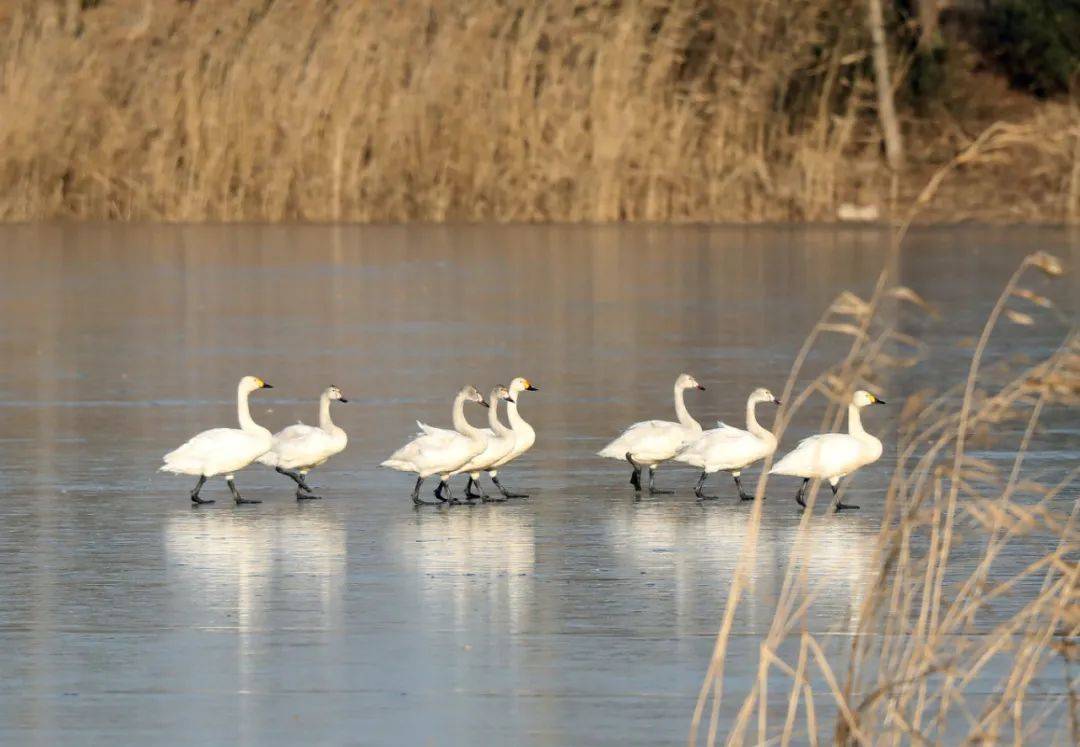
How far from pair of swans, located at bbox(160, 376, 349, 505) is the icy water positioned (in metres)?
0.17

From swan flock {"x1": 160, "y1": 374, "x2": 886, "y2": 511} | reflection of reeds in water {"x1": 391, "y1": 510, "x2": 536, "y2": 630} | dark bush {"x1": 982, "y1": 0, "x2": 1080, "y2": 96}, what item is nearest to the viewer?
reflection of reeds in water {"x1": 391, "y1": 510, "x2": 536, "y2": 630}

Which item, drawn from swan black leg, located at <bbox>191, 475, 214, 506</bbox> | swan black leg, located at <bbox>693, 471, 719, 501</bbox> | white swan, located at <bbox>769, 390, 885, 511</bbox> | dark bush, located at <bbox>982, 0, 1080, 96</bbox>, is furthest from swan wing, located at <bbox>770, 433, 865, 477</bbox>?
dark bush, located at <bbox>982, 0, 1080, 96</bbox>

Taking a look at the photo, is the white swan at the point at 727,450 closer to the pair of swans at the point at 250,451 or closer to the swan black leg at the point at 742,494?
the swan black leg at the point at 742,494

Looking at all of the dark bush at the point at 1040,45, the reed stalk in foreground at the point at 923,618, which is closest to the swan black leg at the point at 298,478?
the reed stalk in foreground at the point at 923,618

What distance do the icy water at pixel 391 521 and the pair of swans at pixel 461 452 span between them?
0.64 feet

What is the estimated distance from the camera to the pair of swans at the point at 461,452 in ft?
31.9

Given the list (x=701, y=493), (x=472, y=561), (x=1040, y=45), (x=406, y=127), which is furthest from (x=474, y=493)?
(x=1040, y=45)

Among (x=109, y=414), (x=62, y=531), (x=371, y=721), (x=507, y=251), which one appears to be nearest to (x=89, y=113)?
(x=507, y=251)

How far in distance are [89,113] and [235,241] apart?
3725 mm

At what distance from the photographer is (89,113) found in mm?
28734

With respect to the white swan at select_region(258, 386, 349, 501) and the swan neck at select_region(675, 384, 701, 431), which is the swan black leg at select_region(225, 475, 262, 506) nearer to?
the white swan at select_region(258, 386, 349, 501)

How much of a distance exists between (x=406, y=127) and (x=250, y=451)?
62.2 feet

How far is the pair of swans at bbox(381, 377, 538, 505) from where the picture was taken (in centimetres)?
971

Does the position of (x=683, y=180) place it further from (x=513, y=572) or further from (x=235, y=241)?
(x=513, y=572)
